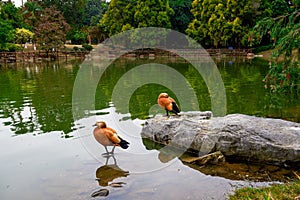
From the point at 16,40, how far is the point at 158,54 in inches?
791

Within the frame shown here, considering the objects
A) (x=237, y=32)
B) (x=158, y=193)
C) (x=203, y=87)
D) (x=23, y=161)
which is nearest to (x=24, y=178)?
(x=23, y=161)

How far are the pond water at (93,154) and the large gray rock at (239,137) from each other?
2.14 feet

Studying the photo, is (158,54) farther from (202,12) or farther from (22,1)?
(22,1)

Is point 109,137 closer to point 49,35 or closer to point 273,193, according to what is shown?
point 273,193

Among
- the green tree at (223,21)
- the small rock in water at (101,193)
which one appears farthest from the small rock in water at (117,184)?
the green tree at (223,21)

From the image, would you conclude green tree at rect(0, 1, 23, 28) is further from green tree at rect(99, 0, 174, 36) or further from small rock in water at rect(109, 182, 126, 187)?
small rock in water at rect(109, 182, 126, 187)

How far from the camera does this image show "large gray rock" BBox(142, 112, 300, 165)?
6055mm

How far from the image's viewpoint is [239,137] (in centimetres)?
641

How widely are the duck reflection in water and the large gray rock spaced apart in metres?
1.69

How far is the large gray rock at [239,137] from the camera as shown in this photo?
605cm

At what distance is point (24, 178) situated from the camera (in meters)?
5.90

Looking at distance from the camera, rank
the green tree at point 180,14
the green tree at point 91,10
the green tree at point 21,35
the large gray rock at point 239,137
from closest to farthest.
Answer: the large gray rock at point 239,137
the green tree at point 21,35
the green tree at point 180,14
the green tree at point 91,10

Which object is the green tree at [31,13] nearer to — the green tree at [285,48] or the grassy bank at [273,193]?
the green tree at [285,48]

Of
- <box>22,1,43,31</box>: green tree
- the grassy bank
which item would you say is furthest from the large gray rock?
<box>22,1,43,31</box>: green tree
